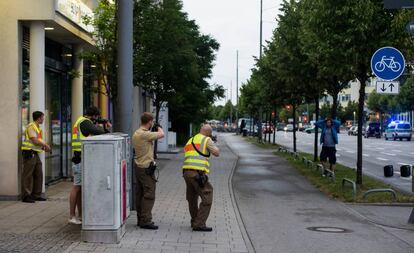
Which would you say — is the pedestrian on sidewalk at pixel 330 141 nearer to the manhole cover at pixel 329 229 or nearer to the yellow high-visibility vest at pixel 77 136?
the manhole cover at pixel 329 229

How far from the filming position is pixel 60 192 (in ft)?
45.1

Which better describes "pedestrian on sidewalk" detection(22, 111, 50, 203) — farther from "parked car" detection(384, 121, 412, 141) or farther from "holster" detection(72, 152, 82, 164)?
"parked car" detection(384, 121, 412, 141)

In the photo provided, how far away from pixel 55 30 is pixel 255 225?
6865 mm

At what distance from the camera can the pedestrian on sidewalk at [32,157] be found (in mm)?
11766

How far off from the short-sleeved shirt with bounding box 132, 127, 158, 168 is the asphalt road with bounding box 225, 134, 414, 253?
1937mm

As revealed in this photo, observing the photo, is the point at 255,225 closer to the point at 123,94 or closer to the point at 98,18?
the point at 123,94

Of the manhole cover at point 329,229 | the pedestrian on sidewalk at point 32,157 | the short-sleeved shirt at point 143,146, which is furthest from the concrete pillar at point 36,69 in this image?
the manhole cover at point 329,229

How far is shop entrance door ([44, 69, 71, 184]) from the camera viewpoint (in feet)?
50.1

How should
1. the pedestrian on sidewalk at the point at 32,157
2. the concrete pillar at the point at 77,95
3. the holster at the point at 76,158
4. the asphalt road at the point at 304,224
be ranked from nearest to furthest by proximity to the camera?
the asphalt road at the point at 304,224 < the holster at the point at 76,158 < the pedestrian on sidewalk at the point at 32,157 < the concrete pillar at the point at 77,95

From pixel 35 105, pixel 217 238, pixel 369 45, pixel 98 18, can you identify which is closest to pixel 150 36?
pixel 98 18

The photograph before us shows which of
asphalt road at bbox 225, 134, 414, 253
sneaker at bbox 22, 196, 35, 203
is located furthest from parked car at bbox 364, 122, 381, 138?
sneaker at bbox 22, 196, 35, 203

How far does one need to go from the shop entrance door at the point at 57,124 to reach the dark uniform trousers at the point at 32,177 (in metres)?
2.73

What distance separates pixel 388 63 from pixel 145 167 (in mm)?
5950

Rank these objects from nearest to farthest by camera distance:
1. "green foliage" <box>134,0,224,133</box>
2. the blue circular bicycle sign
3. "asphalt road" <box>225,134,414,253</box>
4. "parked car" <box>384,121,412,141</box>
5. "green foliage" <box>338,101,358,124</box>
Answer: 1. "asphalt road" <box>225,134,414,253</box>
2. the blue circular bicycle sign
3. "green foliage" <box>134,0,224,133</box>
4. "parked car" <box>384,121,412,141</box>
5. "green foliage" <box>338,101,358,124</box>
